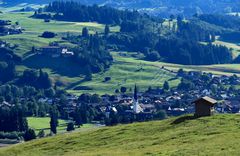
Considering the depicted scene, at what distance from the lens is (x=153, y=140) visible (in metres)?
58.6

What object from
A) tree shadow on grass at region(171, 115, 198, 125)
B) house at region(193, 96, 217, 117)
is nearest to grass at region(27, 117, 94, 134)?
tree shadow on grass at region(171, 115, 198, 125)

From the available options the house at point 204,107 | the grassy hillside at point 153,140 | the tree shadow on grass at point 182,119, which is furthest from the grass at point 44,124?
the house at point 204,107

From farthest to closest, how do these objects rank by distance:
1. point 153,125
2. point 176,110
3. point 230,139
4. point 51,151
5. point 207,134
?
point 176,110, point 153,125, point 51,151, point 207,134, point 230,139

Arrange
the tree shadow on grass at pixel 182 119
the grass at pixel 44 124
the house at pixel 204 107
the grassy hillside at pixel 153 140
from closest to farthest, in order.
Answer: the grassy hillside at pixel 153 140, the tree shadow on grass at pixel 182 119, the house at pixel 204 107, the grass at pixel 44 124

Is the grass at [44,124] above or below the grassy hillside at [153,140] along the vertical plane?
below

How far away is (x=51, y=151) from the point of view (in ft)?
201

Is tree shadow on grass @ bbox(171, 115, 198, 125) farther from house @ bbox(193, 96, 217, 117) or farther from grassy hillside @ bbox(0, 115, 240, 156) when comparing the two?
house @ bbox(193, 96, 217, 117)

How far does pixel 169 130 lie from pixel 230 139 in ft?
35.7

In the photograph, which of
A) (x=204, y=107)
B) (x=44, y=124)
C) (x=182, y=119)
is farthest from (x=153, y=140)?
(x=44, y=124)

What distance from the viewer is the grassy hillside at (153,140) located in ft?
166

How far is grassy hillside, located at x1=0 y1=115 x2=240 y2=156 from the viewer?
5066 cm

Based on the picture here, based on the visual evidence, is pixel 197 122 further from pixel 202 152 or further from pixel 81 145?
pixel 202 152

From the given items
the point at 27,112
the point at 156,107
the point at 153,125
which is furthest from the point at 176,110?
the point at 153,125

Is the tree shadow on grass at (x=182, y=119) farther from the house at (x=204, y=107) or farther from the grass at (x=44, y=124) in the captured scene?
Result: the grass at (x=44, y=124)
